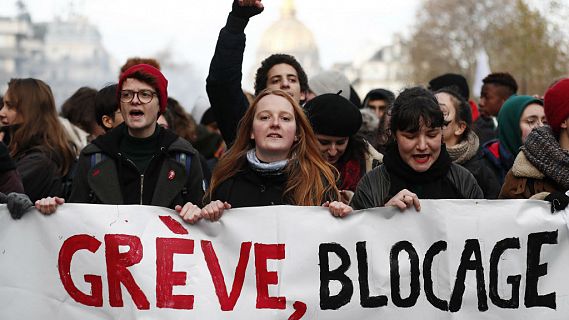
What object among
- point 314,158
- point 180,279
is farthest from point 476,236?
point 180,279

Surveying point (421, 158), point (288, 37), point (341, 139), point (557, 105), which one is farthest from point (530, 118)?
point (288, 37)

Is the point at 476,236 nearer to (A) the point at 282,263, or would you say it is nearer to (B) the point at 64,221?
(A) the point at 282,263

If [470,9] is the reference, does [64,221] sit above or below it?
below

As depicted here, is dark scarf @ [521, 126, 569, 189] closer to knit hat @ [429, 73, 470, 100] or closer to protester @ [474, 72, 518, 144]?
knit hat @ [429, 73, 470, 100]

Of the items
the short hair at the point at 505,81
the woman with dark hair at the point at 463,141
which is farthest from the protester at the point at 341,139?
the short hair at the point at 505,81

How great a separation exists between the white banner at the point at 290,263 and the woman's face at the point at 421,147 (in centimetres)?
24

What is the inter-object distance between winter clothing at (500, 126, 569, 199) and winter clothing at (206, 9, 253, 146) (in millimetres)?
1537

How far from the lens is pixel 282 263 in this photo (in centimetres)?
566

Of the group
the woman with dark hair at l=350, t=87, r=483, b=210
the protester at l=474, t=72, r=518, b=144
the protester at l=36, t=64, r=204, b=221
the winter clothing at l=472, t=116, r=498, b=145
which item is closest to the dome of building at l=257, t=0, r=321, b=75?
the protester at l=474, t=72, r=518, b=144

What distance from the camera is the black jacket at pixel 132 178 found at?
6.00m

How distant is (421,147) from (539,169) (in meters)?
0.52

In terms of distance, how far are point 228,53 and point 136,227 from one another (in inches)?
50.8

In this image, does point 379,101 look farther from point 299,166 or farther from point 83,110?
point 299,166

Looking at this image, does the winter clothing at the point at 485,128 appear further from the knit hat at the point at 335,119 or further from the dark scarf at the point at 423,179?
the dark scarf at the point at 423,179
